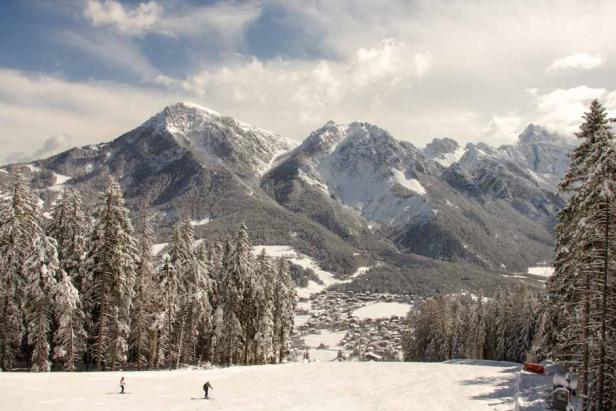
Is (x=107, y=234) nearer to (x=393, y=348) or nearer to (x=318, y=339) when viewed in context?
(x=393, y=348)

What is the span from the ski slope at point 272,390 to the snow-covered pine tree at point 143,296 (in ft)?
28.7

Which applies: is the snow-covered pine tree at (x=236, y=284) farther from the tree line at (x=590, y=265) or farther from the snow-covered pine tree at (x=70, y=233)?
the tree line at (x=590, y=265)

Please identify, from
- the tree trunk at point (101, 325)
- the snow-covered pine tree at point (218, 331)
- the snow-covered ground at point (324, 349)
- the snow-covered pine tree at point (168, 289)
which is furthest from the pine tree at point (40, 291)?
the snow-covered ground at point (324, 349)

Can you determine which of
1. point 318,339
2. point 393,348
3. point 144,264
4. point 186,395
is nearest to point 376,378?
point 186,395

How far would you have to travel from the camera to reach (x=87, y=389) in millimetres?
34875

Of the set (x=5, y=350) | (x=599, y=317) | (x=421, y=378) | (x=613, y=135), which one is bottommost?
(x=421, y=378)

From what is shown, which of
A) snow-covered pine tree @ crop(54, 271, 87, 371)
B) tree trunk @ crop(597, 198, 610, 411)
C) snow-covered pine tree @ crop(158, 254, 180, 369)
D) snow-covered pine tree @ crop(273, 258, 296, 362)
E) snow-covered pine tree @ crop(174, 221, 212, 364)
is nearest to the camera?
tree trunk @ crop(597, 198, 610, 411)

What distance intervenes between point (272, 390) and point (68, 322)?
1806 centimetres

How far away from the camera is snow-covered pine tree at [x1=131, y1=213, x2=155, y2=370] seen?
169 ft

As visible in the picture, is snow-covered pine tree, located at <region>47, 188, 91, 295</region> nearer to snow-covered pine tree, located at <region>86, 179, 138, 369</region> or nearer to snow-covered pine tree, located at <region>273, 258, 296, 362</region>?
snow-covered pine tree, located at <region>86, 179, 138, 369</region>

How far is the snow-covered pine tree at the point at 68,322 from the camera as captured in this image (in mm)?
42344

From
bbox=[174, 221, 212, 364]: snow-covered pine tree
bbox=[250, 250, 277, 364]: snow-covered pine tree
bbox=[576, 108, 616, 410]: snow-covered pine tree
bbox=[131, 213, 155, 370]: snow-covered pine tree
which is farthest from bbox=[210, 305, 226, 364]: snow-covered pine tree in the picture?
bbox=[576, 108, 616, 410]: snow-covered pine tree

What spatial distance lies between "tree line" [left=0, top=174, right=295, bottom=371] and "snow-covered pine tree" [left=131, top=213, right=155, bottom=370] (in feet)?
0.34

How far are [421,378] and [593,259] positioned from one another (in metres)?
18.3
